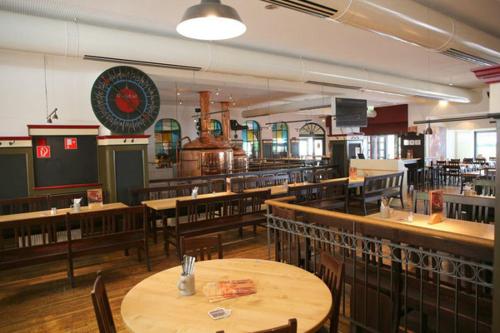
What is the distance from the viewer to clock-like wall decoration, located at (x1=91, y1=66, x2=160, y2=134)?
18.0 feet

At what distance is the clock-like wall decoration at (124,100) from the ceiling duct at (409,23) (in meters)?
3.62

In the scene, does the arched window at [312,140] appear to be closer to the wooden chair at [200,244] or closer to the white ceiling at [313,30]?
the white ceiling at [313,30]

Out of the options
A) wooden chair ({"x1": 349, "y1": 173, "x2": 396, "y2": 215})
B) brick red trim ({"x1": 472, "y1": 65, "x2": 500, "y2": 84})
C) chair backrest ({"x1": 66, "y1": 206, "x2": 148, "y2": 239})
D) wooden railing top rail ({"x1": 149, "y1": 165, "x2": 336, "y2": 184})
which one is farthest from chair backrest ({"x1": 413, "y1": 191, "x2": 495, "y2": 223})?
wooden railing top rail ({"x1": 149, "y1": 165, "x2": 336, "y2": 184})

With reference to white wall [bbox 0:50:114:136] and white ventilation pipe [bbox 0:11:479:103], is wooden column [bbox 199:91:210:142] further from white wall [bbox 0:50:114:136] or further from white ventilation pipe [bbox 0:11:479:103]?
white wall [bbox 0:50:114:136]

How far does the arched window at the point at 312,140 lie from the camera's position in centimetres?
1798

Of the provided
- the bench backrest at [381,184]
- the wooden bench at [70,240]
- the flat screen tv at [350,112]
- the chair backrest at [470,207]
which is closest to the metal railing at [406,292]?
the chair backrest at [470,207]

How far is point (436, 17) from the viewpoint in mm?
3932

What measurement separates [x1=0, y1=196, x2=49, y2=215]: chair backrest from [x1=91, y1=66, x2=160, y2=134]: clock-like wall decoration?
4.94ft

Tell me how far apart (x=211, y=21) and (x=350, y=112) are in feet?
25.9

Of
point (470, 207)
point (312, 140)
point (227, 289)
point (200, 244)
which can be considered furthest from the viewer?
point (312, 140)

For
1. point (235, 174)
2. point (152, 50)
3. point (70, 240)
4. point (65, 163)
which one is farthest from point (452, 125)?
point (70, 240)

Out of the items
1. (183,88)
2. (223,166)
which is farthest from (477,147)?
(183,88)

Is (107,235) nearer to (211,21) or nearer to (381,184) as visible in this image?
(211,21)

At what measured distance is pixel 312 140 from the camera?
18.4 metres
